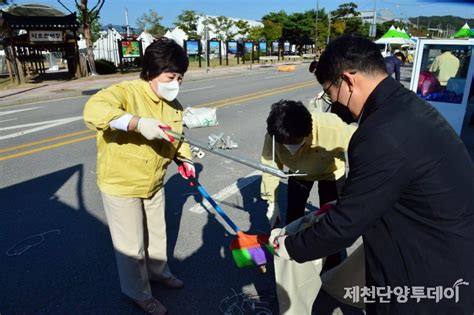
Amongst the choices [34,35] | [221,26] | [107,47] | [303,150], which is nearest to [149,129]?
[303,150]

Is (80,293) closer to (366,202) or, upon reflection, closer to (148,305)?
(148,305)

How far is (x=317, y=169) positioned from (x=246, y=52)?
32156 mm

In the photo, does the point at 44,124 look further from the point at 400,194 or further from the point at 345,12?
the point at 345,12

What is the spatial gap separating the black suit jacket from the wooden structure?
18252mm

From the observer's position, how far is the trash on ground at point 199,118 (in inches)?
304

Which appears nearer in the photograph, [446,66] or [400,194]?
[400,194]

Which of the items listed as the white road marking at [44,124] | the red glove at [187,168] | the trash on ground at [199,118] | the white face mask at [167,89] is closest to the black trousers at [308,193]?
the red glove at [187,168]

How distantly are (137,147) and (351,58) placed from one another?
4.57ft

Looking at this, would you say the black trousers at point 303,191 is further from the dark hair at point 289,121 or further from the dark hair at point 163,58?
the dark hair at point 163,58

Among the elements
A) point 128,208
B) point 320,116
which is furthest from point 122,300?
point 320,116

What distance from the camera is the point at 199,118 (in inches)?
306

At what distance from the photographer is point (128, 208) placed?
233 centimetres

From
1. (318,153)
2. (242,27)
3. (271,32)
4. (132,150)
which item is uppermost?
(242,27)

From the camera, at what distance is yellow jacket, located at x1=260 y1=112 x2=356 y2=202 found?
8.34 feet
